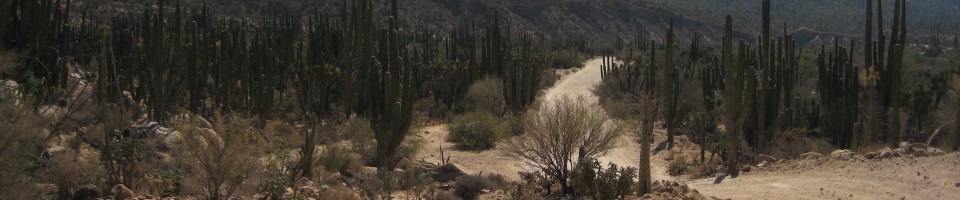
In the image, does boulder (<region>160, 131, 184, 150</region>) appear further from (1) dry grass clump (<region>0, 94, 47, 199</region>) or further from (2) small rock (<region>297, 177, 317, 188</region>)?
(1) dry grass clump (<region>0, 94, 47, 199</region>)

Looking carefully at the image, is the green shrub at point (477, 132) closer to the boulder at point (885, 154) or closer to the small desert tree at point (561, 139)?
the small desert tree at point (561, 139)

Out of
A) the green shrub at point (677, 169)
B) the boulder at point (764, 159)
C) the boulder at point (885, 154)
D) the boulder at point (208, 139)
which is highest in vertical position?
the boulder at point (208, 139)

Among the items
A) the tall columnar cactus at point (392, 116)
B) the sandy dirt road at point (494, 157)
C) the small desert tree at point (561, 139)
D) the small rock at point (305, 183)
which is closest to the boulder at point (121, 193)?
the small rock at point (305, 183)

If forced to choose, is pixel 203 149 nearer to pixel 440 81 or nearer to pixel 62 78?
pixel 62 78

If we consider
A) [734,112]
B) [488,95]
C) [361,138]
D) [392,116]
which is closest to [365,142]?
[361,138]

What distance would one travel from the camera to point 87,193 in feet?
36.8

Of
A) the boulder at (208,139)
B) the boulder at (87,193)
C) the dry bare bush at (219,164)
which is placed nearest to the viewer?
the boulder at (87,193)

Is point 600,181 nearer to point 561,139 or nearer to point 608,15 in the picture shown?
point 561,139

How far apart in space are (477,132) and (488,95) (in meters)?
7.71

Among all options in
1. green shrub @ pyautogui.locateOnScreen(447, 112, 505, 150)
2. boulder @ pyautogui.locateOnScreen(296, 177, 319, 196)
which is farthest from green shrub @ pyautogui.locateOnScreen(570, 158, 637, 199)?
green shrub @ pyautogui.locateOnScreen(447, 112, 505, 150)

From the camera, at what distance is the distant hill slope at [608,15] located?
66500mm

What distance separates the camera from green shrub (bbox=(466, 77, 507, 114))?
30.3 m

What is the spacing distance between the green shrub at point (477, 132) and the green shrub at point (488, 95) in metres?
4.74

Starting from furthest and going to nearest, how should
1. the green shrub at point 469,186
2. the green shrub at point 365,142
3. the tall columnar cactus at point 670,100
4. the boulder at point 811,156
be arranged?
the boulder at point 811,156 < the green shrub at point 365,142 < the tall columnar cactus at point 670,100 < the green shrub at point 469,186
